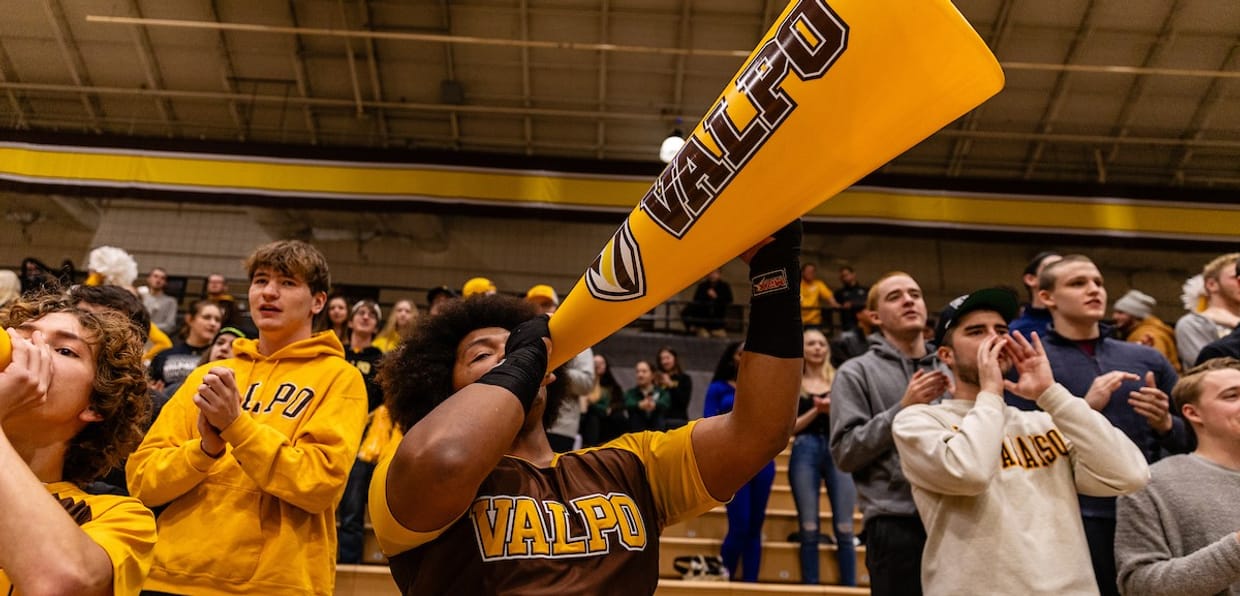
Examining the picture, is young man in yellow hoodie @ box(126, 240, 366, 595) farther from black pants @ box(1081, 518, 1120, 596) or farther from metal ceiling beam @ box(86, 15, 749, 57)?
metal ceiling beam @ box(86, 15, 749, 57)

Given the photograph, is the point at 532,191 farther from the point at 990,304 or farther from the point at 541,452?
the point at 541,452

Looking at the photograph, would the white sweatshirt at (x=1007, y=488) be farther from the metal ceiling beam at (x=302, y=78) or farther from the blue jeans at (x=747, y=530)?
the metal ceiling beam at (x=302, y=78)

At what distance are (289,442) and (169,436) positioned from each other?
1.17 ft

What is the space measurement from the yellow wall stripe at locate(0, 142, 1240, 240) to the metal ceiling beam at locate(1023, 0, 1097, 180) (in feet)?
6.30

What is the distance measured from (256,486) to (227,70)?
966cm

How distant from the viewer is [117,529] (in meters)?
1.39

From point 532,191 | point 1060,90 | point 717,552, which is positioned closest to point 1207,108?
point 1060,90

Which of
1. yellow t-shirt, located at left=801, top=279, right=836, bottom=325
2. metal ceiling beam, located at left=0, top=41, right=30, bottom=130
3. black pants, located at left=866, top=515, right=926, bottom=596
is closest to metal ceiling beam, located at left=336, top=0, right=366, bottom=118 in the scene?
metal ceiling beam, located at left=0, top=41, right=30, bottom=130

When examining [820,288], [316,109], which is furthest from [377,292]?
[820,288]

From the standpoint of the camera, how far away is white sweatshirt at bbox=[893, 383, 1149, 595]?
6.89ft

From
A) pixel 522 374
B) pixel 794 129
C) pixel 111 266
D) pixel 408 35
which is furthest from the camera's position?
pixel 408 35

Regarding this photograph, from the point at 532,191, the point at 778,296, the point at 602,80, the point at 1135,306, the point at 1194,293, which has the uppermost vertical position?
the point at 602,80

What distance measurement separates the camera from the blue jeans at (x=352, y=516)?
3.93m

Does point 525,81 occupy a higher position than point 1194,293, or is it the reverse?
point 525,81
